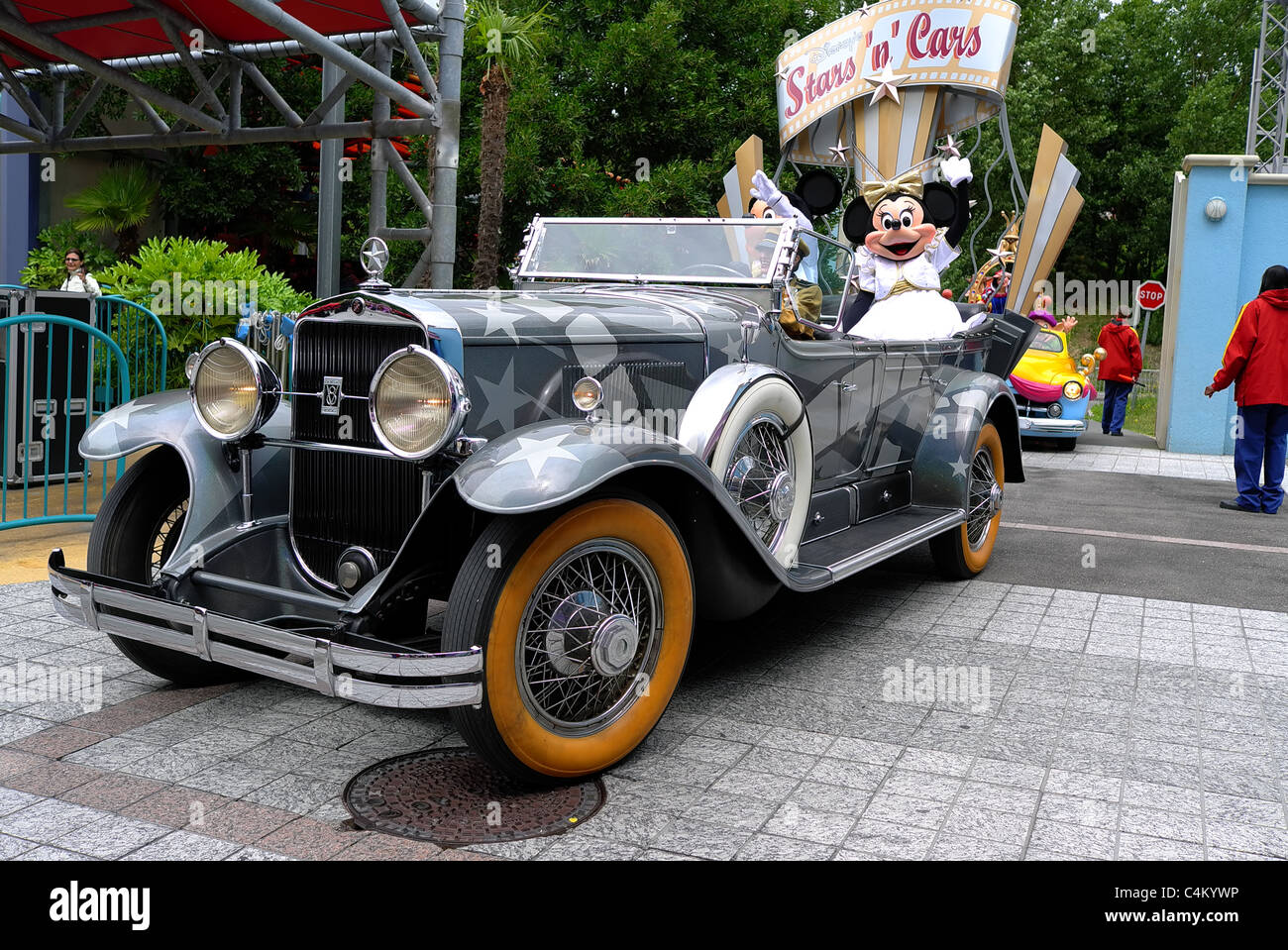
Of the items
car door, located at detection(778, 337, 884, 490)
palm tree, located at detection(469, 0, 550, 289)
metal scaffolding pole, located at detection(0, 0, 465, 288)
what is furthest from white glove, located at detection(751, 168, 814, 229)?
palm tree, located at detection(469, 0, 550, 289)

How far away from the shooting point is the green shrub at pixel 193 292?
24.6 ft

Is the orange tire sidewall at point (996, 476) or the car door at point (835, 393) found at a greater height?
the car door at point (835, 393)

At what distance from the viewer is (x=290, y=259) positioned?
15867mm

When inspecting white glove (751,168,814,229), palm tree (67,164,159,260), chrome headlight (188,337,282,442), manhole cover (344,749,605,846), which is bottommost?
manhole cover (344,749,605,846)

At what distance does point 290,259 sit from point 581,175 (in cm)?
454

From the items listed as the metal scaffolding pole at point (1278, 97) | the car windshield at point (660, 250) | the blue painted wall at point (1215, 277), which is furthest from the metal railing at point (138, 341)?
the metal scaffolding pole at point (1278, 97)

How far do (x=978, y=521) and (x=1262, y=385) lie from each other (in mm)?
3812

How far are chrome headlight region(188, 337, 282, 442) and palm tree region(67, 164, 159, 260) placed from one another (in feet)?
34.4

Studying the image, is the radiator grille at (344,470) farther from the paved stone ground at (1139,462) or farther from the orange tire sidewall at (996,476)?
the paved stone ground at (1139,462)

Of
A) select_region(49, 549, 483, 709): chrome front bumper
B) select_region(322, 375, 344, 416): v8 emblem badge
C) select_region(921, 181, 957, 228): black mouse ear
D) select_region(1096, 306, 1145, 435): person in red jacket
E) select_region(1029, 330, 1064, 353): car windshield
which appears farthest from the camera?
select_region(1096, 306, 1145, 435): person in red jacket

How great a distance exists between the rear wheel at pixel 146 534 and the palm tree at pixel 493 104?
8.80 m

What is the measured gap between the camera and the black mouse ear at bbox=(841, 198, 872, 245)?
702 cm

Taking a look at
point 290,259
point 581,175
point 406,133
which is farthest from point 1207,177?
point 290,259

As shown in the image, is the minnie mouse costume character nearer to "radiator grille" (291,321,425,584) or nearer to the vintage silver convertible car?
the vintage silver convertible car
